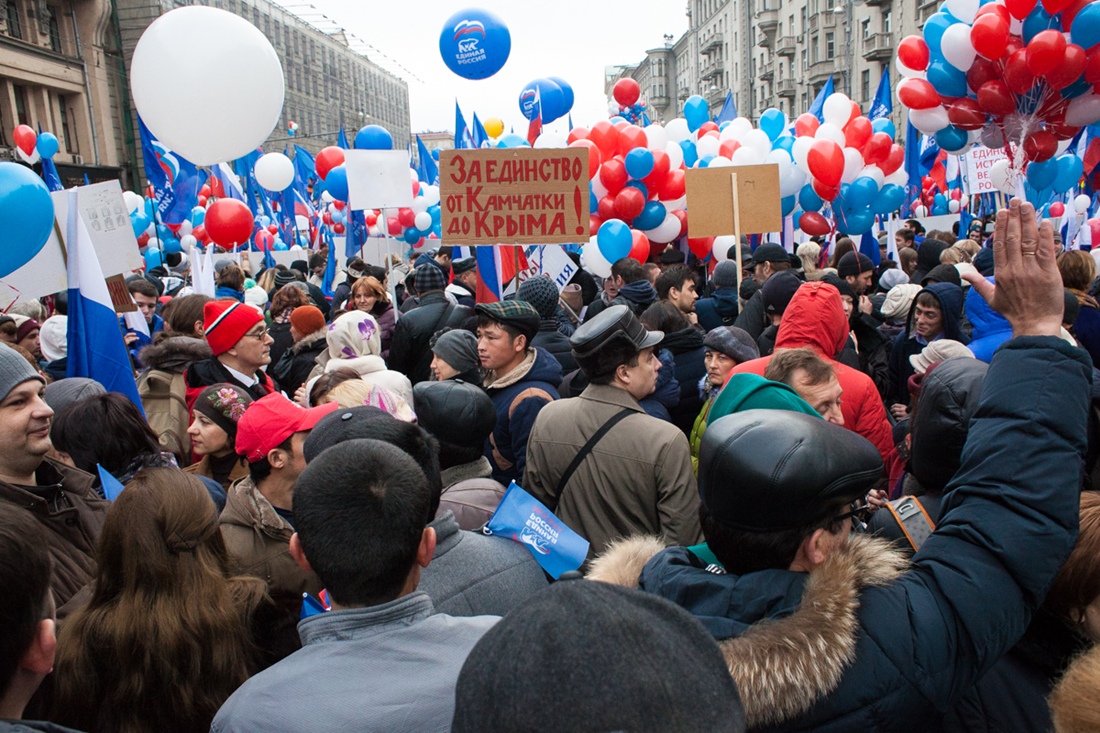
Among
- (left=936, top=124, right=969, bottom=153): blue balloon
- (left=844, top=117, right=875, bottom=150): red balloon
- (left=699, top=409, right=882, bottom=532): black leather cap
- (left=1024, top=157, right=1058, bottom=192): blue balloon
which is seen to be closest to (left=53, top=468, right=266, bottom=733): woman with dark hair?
(left=699, top=409, right=882, bottom=532): black leather cap

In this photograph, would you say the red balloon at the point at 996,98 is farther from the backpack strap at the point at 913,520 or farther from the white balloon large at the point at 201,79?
the backpack strap at the point at 913,520

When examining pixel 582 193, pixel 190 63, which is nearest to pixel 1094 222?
pixel 582 193

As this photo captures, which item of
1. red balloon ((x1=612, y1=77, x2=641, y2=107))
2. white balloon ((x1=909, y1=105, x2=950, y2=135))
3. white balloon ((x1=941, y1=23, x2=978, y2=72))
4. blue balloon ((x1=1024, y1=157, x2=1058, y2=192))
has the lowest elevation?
blue balloon ((x1=1024, y1=157, x2=1058, y2=192))

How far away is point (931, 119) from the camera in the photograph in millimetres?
7961

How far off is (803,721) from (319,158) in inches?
554

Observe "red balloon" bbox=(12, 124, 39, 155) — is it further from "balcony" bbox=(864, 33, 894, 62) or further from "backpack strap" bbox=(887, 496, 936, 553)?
"balcony" bbox=(864, 33, 894, 62)

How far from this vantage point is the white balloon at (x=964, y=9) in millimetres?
7430

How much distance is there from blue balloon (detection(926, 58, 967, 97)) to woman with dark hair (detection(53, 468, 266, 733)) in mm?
7630

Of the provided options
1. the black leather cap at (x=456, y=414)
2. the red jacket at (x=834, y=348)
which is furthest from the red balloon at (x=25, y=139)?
the red jacket at (x=834, y=348)

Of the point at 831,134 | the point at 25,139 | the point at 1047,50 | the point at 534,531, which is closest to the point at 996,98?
the point at 1047,50

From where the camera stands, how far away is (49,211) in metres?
3.99

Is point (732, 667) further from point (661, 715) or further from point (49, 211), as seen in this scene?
point (49, 211)

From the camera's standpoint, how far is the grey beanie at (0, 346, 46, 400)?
2469mm

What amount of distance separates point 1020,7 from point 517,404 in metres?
6.16
